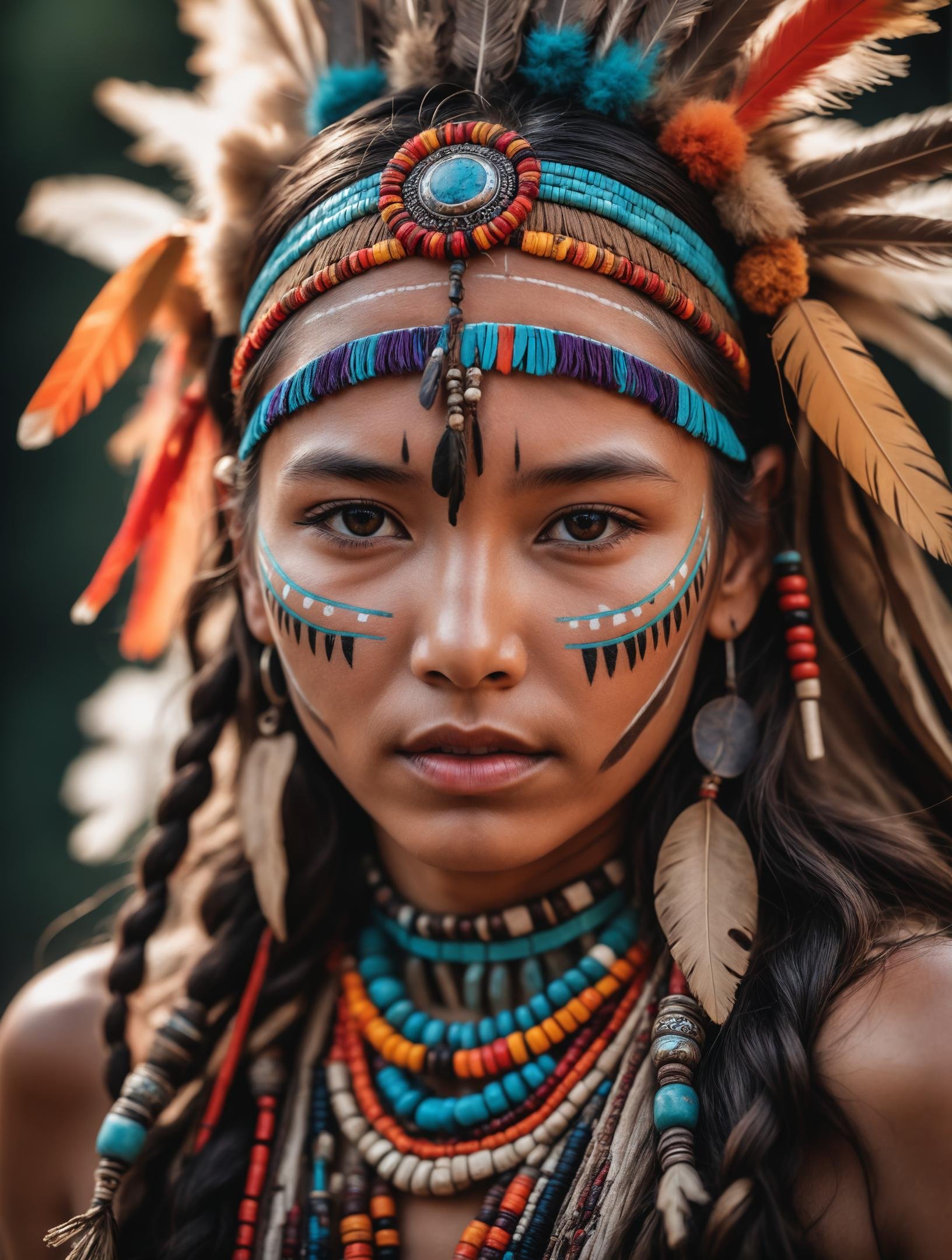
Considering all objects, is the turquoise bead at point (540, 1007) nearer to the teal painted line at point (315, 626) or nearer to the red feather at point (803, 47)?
the teal painted line at point (315, 626)

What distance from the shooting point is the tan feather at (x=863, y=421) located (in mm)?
1860

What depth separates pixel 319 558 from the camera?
1.87 meters

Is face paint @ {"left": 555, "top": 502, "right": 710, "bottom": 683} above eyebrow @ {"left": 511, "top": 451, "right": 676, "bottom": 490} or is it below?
below

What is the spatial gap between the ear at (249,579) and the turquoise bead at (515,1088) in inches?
31.9

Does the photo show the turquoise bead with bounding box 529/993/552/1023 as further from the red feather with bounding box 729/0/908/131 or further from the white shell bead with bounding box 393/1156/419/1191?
the red feather with bounding box 729/0/908/131

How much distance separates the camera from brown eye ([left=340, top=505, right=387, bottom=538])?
184 centimetres

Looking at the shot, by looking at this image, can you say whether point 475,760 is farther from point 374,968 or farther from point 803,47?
point 803,47

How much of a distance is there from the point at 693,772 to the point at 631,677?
1.14 ft

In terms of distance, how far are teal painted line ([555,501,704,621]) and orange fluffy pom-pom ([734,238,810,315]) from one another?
0.37 meters

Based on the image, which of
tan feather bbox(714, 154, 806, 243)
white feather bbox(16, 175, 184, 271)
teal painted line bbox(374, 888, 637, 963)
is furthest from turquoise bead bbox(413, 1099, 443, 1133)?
white feather bbox(16, 175, 184, 271)

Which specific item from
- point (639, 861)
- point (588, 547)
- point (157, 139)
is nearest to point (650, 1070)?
point (639, 861)

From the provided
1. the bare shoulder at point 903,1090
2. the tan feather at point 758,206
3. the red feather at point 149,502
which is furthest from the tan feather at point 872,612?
the red feather at point 149,502

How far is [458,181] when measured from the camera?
181 cm

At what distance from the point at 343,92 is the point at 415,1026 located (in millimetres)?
1615
